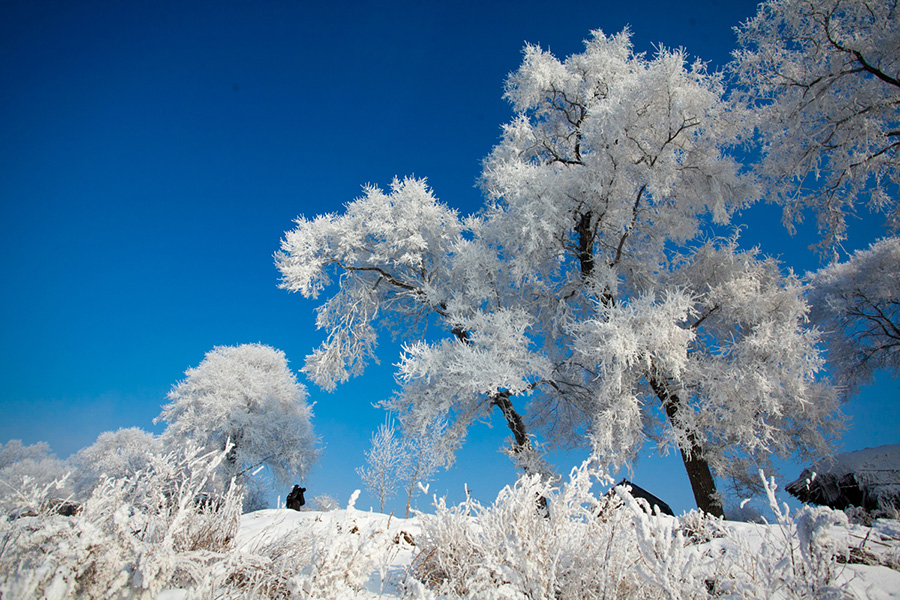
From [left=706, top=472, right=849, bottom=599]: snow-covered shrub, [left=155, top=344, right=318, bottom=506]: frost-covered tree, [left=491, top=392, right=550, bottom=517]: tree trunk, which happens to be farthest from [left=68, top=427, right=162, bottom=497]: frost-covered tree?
[left=706, top=472, right=849, bottom=599]: snow-covered shrub

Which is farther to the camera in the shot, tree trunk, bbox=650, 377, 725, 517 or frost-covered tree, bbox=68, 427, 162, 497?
frost-covered tree, bbox=68, 427, 162, 497

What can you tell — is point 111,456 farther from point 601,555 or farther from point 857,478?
point 857,478

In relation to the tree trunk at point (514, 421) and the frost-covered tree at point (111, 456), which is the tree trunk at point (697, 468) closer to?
the tree trunk at point (514, 421)

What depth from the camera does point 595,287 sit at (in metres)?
9.95

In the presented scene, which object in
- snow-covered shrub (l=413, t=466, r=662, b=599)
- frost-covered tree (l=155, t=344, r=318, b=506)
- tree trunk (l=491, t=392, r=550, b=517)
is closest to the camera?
snow-covered shrub (l=413, t=466, r=662, b=599)

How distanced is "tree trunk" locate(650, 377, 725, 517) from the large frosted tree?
0.11ft

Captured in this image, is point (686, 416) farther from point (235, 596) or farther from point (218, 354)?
point (218, 354)

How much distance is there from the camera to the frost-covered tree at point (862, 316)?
44.8ft

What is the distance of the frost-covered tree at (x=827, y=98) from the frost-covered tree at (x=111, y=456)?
25.0m

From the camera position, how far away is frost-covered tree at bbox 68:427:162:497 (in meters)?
21.2

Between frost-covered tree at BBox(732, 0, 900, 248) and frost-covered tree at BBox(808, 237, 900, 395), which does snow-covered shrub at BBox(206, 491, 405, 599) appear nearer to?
frost-covered tree at BBox(732, 0, 900, 248)

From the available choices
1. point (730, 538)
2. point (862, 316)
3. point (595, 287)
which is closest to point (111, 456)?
point (595, 287)

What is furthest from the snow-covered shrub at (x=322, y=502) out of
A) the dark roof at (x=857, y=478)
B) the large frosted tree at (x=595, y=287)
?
the dark roof at (x=857, y=478)

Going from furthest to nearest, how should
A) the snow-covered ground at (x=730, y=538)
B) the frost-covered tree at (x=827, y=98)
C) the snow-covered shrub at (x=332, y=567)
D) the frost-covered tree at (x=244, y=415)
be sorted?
1. the frost-covered tree at (x=244, y=415)
2. the frost-covered tree at (x=827, y=98)
3. the snow-covered ground at (x=730, y=538)
4. the snow-covered shrub at (x=332, y=567)
